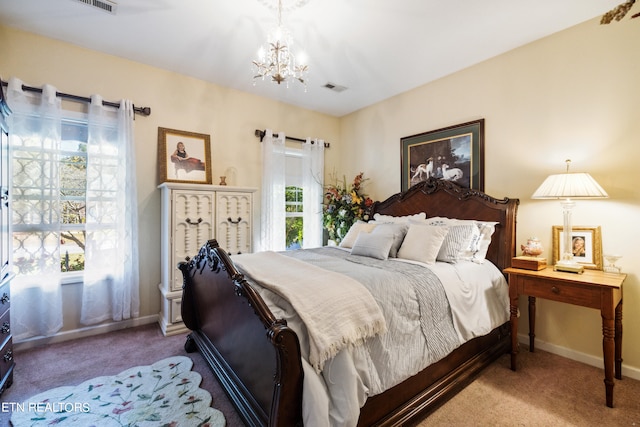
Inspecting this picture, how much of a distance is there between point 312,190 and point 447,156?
202 centimetres

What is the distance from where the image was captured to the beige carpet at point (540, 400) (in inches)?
68.4

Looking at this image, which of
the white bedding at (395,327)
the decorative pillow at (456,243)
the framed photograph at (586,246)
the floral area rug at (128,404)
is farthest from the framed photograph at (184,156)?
the framed photograph at (586,246)

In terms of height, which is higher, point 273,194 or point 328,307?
point 273,194

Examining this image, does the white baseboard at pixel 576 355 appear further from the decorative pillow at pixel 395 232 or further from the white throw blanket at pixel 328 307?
the white throw blanket at pixel 328 307

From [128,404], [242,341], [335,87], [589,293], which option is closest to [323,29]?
[335,87]

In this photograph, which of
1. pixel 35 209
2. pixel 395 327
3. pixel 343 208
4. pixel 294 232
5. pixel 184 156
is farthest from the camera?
pixel 294 232

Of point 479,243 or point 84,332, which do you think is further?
point 84,332

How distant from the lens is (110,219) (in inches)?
117

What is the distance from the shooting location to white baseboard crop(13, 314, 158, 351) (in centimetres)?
260

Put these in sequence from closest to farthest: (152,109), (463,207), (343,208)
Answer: (463,207)
(152,109)
(343,208)

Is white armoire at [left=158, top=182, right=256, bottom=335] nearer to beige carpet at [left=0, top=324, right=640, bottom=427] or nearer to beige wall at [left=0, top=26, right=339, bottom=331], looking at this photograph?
beige wall at [left=0, top=26, right=339, bottom=331]

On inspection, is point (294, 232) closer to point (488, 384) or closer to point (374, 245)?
point (374, 245)

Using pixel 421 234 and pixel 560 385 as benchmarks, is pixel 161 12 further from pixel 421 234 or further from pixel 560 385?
pixel 560 385

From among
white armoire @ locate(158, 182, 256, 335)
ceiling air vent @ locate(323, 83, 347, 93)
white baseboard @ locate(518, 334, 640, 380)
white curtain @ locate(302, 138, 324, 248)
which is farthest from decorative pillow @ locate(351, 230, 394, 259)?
ceiling air vent @ locate(323, 83, 347, 93)
